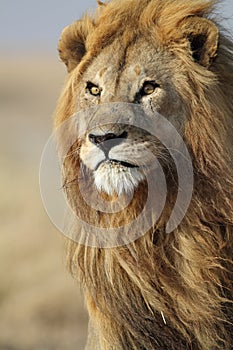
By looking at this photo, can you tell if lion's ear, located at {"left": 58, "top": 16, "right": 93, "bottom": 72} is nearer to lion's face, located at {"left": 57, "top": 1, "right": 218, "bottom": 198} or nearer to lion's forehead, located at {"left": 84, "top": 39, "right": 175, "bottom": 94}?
lion's face, located at {"left": 57, "top": 1, "right": 218, "bottom": 198}

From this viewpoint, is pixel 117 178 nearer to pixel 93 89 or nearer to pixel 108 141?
pixel 108 141

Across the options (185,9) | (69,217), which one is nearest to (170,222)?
(69,217)

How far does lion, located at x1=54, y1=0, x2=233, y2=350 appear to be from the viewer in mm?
5422

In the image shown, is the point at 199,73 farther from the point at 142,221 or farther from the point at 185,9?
the point at 142,221

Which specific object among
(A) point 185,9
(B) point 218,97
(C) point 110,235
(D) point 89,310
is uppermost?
(A) point 185,9

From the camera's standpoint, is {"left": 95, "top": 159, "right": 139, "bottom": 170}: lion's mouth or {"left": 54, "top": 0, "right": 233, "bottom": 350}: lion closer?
{"left": 95, "top": 159, "right": 139, "bottom": 170}: lion's mouth

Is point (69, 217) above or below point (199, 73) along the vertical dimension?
below

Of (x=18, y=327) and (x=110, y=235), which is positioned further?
(x=18, y=327)

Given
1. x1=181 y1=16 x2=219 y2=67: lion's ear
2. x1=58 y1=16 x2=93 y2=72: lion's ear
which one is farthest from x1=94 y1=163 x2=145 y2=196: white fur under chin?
→ x1=58 y1=16 x2=93 y2=72: lion's ear

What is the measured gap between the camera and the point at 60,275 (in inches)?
424

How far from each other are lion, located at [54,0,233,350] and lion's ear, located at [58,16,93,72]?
0.32 feet

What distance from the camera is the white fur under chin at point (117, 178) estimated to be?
207 inches

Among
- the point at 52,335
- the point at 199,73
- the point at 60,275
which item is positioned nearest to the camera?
the point at 199,73

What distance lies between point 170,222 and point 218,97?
618 mm
